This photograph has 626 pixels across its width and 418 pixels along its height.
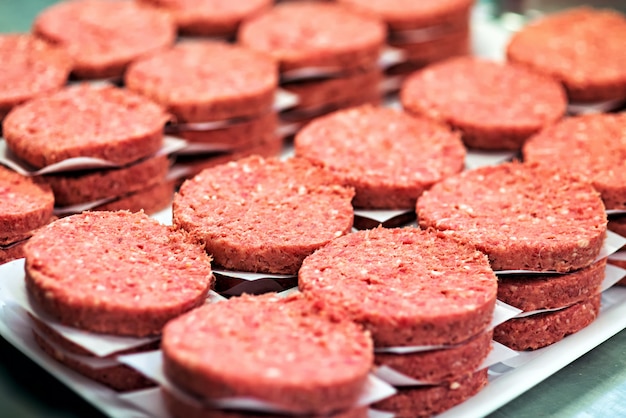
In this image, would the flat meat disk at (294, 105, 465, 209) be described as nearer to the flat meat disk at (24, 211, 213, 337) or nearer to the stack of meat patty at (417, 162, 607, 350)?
the stack of meat patty at (417, 162, 607, 350)

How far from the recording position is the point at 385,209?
11.1 ft

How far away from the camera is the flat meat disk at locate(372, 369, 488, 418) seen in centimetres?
256

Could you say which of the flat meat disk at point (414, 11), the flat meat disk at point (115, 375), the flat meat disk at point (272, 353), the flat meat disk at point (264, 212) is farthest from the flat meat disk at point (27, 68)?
the flat meat disk at point (272, 353)

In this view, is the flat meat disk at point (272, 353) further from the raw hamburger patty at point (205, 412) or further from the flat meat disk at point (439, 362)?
the flat meat disk at point (439, 362)

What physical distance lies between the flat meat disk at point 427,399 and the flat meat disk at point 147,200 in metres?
1.43

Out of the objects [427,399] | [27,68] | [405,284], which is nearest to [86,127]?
[27,68]

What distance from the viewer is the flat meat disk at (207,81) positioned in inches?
154

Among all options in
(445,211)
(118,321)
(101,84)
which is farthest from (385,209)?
(101,84)

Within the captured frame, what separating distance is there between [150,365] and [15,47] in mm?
2610

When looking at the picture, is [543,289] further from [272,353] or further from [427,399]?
[272,353]

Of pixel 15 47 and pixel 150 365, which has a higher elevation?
pixel 15 47

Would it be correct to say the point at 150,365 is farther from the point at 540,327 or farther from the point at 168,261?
the point at 540,327

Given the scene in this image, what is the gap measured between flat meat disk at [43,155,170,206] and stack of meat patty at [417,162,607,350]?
3.89 feet

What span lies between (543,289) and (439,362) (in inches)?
23.2
